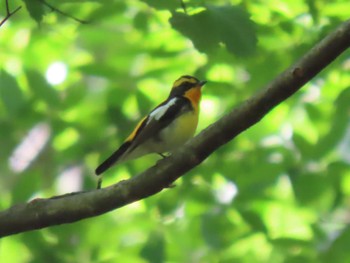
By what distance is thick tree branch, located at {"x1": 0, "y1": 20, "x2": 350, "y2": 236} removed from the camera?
2.96 m

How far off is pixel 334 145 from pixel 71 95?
7.21 feet

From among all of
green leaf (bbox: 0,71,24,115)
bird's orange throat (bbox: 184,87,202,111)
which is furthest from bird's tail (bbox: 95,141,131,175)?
green leaf (bbox: 0,71,24,115)

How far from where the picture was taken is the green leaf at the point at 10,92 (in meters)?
5.27

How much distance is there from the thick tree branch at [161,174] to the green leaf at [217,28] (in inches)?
30.1

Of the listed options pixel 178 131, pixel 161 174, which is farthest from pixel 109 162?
pixel 161 174

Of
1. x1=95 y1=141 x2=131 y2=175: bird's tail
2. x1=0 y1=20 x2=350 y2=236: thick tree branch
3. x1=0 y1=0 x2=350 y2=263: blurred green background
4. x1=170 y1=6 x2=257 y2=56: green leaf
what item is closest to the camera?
x1=0 y1=20 x2=350 y2=236: thick tree branch

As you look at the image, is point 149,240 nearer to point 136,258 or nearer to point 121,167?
point 136,258

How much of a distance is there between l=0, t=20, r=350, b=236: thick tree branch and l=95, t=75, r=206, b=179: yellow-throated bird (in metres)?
1.01

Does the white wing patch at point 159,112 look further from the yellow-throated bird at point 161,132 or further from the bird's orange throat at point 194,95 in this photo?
the bird's orange throat at point 194,95

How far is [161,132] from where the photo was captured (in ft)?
14.6

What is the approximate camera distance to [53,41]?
6762mm

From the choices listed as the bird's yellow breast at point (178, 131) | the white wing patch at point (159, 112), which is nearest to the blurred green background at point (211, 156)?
the white wing patch at point (159, 112)

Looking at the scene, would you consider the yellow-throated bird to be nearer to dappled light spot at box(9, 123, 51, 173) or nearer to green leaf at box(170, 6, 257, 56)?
green leaf at box(170, 6, 257, 56)

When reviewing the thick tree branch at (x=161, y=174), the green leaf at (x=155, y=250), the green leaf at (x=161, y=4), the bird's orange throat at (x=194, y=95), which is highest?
the green leaf at (x=161, y=4)
